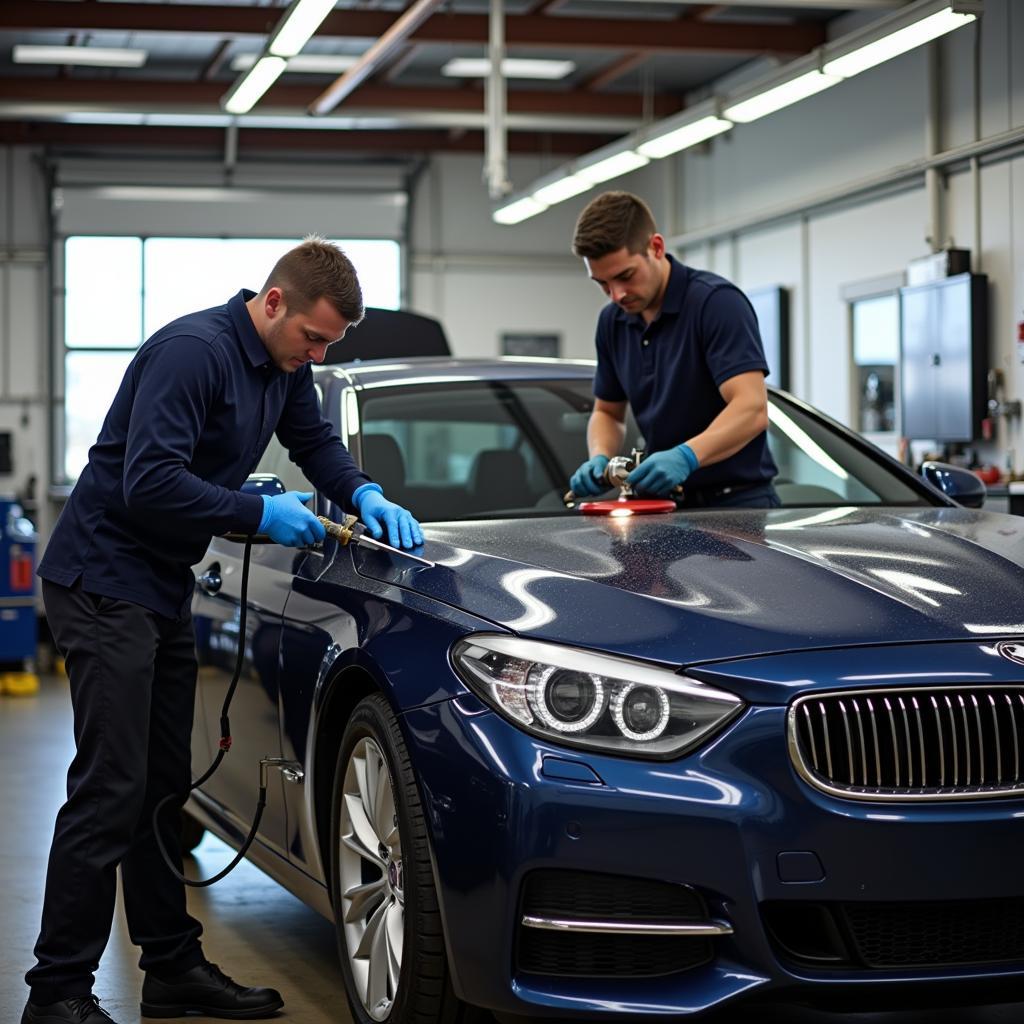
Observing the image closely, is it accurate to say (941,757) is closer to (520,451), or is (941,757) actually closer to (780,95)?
(520,451)

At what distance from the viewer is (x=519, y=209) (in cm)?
1331

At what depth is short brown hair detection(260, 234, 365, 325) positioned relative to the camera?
2.97 m

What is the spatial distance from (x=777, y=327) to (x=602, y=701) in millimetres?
11246

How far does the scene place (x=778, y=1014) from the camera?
3.03m

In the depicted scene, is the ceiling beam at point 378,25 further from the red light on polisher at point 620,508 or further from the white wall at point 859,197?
the red light on polisher at point 620,508

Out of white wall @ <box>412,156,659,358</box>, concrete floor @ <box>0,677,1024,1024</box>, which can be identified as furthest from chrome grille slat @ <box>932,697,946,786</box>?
white wall @ <box>412,156,659,358</box>

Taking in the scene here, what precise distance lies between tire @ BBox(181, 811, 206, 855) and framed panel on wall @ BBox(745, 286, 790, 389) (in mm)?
9175

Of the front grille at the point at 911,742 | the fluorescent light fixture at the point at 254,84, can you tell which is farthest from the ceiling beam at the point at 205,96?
the front grille at the point at 911,742

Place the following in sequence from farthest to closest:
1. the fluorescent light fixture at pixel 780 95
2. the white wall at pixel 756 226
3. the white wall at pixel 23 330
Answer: the white wall at pixel 23 330
the white wall at pixel 756 226
the fluorescent light fixture at pixel 780 95

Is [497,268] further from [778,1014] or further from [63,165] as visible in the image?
[778,1014]

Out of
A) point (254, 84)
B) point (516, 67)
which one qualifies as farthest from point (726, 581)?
point (516, 67)

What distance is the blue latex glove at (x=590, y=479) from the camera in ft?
11.8

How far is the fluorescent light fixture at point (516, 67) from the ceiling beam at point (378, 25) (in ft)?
3.86

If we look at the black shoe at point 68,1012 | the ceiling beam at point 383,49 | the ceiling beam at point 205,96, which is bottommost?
the black shoe at point 68,1012
